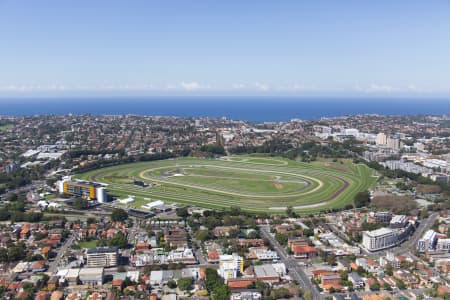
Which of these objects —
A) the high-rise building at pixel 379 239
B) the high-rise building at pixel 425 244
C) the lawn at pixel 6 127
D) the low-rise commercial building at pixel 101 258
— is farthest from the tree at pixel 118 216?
the lawn at pixel 6 127

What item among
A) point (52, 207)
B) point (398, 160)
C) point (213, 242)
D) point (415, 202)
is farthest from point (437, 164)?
point (52, 207)

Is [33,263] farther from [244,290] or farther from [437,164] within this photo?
[437,164]

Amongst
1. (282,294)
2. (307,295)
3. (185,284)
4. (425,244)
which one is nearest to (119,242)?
(185,284)

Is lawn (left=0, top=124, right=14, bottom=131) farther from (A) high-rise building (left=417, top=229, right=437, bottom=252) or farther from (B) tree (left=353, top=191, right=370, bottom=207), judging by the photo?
(A) high-rise building (left=417, top=229, right=437, bottom=252)

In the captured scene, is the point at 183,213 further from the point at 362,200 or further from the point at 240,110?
the point at 240,110

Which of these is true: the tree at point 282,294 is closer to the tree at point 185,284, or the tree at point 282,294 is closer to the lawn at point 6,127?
the tree at point 185,284

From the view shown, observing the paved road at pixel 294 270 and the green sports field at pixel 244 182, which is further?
the green sports field at pixel 244 182
